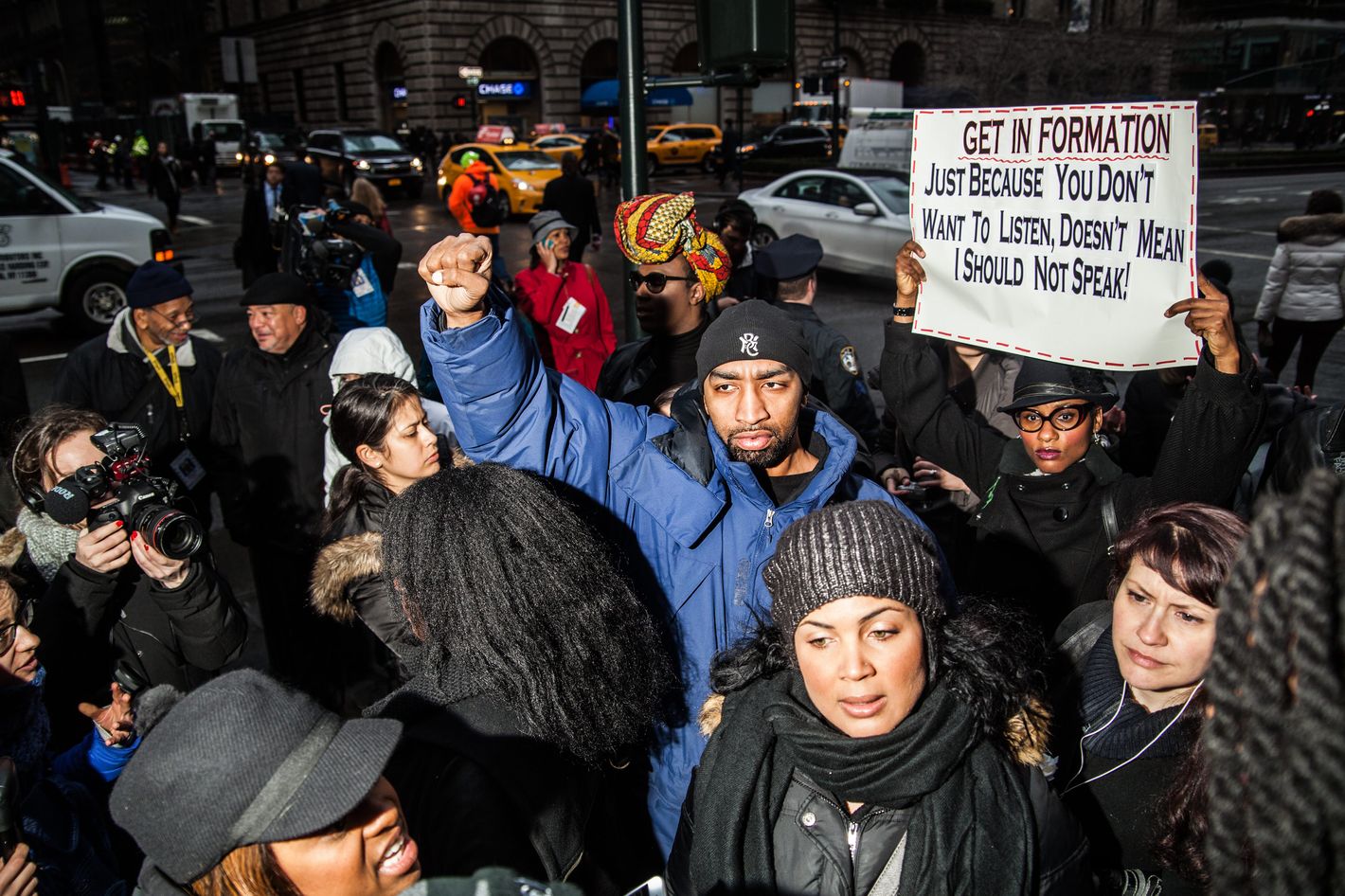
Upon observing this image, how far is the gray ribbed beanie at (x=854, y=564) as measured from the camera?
1.71 metres

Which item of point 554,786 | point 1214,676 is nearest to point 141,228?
point 554,786

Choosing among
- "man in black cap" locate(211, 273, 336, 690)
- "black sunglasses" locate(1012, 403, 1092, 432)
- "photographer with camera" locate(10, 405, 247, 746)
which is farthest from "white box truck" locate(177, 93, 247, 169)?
"black sunglasses" locate(1012, 403, 1092, 432)

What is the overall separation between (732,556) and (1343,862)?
1.65 meters

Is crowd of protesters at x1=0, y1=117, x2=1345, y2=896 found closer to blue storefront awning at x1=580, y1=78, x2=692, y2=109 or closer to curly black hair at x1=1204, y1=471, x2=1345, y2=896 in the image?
curly black hair at x1=1204, y1=471, x2=1345, y2=896

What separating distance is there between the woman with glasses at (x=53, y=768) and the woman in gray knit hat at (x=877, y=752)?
1369 millimetres

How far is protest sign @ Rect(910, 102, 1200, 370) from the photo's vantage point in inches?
112

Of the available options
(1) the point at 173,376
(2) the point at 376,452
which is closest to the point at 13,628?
(2) the point at 376,452

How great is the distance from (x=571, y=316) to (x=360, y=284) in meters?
1.55

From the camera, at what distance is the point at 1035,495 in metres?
2.82

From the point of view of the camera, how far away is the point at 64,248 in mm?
10891

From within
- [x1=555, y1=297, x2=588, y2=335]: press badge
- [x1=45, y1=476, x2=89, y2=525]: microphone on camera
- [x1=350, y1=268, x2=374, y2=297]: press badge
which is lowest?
[x1=45, y1=476, x2=89, y2=525]: microphone on camera

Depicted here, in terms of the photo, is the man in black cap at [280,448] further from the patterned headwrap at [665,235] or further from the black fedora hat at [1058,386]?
the black fedora hat at [1058,386]

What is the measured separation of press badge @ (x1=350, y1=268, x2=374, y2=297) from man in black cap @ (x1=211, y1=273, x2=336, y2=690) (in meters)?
1.92

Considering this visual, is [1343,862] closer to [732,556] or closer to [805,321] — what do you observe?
[732,556]
